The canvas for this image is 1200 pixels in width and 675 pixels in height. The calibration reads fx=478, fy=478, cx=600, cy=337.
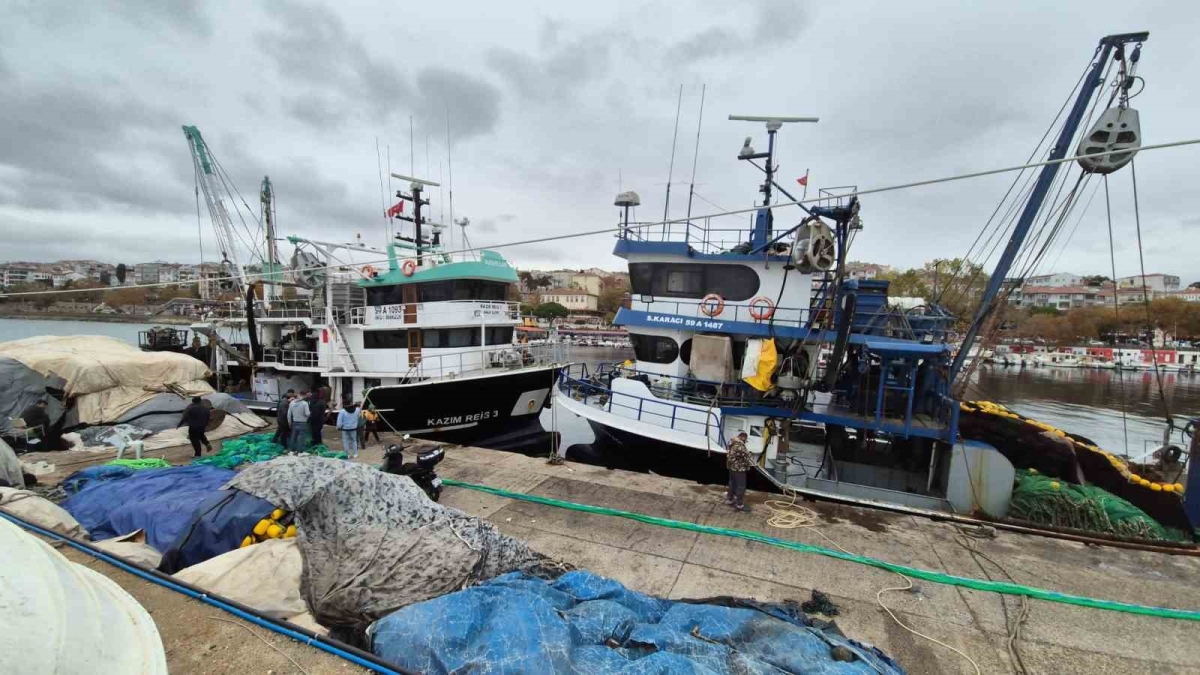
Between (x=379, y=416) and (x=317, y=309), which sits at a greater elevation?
(x=317, y=309)

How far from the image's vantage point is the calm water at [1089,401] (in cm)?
1939

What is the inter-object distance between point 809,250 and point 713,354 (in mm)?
2527

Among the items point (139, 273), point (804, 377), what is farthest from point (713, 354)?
point (139, 273)

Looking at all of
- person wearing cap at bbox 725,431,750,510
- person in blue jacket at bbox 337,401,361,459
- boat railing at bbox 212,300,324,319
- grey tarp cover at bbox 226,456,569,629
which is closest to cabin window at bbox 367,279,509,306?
boat railing at bbox 212,300,324,319

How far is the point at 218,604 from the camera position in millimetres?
2975

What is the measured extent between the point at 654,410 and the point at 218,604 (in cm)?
726

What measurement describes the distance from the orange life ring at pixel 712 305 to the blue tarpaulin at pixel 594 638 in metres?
6.92

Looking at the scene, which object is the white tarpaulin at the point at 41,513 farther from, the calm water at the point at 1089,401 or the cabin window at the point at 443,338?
the cabin window at the point at 443,338

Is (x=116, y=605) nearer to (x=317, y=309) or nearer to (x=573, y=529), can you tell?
A: (x=573, y=529)

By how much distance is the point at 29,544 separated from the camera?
80.3 inches

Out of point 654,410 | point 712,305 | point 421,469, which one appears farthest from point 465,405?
point 712,305

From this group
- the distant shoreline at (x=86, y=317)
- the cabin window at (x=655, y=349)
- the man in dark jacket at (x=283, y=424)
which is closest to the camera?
the man in dark jacket at (x=283, y=424)

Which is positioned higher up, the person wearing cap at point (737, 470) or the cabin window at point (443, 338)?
the cabin window at point (443, 338)

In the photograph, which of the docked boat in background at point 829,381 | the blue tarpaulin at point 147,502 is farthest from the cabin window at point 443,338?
the blue tarpaulin at point 147,502
